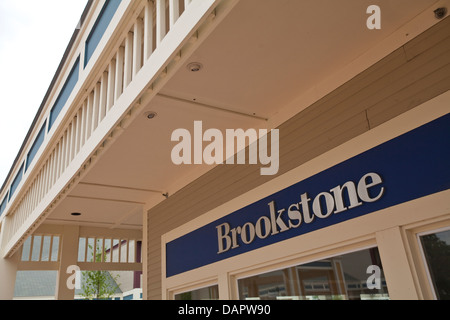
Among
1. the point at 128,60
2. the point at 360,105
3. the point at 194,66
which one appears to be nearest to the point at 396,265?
the point at 360,105

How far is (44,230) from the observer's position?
714 cm

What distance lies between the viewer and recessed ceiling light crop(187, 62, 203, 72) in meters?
2.93

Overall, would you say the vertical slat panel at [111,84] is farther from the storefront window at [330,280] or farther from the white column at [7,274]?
the white column at [7,274]

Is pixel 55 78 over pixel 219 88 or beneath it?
over

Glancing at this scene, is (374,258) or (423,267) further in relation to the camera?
(374,258)

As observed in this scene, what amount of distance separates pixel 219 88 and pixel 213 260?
6.46ft

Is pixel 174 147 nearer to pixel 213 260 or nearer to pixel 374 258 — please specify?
pixel 213 260

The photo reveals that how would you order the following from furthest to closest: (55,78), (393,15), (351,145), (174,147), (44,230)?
(44,230) < (55,78) < (174,147) < (351,145) < (393,15)

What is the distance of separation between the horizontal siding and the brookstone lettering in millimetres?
350

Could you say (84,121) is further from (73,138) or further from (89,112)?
(73,138)

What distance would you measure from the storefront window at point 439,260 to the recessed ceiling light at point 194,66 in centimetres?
190

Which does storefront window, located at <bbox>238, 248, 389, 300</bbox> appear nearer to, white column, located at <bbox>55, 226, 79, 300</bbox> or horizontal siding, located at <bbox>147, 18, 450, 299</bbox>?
horizontal siding, located at <bbox>147, 18, 450, 299</bbox>

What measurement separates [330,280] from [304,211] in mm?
564

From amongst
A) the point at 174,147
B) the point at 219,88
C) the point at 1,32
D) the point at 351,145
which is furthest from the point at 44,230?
the point at 351,145
